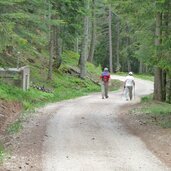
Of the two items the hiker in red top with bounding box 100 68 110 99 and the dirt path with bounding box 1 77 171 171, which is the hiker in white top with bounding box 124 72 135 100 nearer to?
the hiker in red top with bounding box 100 68 110 99

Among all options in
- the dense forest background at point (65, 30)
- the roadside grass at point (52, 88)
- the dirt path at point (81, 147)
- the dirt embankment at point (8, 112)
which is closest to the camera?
the dirt path at point (81, 147)

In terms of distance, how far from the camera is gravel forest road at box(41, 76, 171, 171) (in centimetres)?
977

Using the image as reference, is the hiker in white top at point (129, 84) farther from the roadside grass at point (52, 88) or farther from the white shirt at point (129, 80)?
the roadside grass at point (52, 88)

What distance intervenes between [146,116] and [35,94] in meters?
8.30

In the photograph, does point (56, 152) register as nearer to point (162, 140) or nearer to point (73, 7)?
point (162, 140)

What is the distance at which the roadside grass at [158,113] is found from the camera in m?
16.1

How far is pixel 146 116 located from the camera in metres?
17.8

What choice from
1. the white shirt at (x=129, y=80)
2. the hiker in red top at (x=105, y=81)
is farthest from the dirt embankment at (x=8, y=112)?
the hiker in red top at (x=105, y=81)

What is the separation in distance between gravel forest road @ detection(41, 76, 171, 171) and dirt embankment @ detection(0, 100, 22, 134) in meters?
1.48

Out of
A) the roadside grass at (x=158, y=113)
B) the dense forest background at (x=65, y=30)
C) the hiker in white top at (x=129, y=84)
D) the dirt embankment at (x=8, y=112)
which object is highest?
the dense forest background at (x=65, y=30)

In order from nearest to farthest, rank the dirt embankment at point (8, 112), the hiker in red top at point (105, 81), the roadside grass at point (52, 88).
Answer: the dirt embankment at point (8, 112) < the roadside grass at point (52, 88) < the hiker in red top at point (105, 81)

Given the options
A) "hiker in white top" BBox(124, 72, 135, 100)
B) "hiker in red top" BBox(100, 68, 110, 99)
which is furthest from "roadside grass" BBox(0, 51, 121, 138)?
"hiker in white top" BBox(124, 72, 135, 100)

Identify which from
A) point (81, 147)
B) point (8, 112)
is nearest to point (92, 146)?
point (81, 147)

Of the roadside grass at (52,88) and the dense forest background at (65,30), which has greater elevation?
the dense forest background at (65,30)
